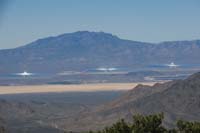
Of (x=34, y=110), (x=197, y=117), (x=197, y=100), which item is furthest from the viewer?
(x=34, y=110)

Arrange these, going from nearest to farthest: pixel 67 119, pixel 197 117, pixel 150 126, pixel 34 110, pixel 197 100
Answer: pixel 150 126, pixel 197 117, pixel 197 100, pixel 67 119, pixel 34 110

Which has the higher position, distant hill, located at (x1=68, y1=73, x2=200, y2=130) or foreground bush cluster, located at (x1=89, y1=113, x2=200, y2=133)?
distant hill, located at (x1=68, y1=73, x2=200, y2=130)

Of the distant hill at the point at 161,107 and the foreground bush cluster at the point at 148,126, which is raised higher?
the distant hill at the point at 161,107

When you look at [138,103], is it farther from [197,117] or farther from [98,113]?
[197,117]

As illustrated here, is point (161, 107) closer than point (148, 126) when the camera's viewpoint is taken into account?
No

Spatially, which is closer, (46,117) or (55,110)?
(46,117)

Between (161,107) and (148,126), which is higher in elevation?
(161,107)

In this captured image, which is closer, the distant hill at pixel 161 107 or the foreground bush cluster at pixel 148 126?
the foreground bush cluster at pixel 148 126

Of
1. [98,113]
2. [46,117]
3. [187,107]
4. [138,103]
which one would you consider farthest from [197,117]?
[46,117]
